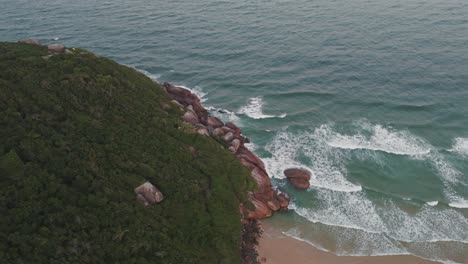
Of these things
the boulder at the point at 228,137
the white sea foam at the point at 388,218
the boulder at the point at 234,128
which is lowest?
the white sea foam at the point at 388,218

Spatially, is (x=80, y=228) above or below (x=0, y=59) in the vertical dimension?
below

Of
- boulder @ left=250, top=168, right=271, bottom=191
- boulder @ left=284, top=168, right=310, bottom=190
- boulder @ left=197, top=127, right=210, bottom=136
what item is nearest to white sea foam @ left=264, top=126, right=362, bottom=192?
boulder @ left=284, top=168, right=310, bottom=190

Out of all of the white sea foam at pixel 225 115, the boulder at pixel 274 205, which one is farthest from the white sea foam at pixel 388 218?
the white sea foam at pixel 225 115

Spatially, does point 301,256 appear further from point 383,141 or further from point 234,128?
point 383,141

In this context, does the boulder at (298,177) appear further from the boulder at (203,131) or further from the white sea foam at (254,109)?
the white sea foam at (254,109)

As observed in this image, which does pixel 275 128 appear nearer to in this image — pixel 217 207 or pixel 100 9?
pixel 217 207

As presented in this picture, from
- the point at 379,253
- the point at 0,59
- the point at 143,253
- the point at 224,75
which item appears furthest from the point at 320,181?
the point at 0,59
